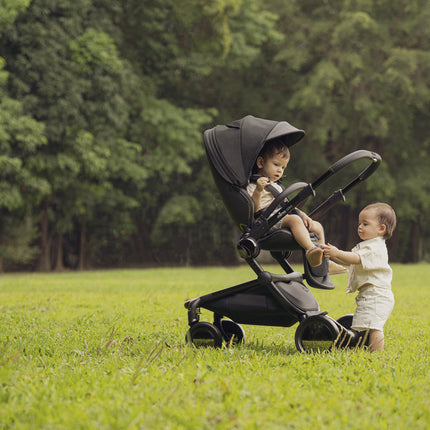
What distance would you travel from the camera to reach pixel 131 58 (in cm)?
2525

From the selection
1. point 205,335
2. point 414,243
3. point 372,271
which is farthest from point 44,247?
point 372,271

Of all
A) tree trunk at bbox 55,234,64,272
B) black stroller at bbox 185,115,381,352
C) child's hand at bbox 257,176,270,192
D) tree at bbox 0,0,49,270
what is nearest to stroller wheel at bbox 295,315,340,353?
black stroller at bbox 185,115,381,352

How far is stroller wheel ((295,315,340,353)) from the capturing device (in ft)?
16.4

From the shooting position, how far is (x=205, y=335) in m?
5.44

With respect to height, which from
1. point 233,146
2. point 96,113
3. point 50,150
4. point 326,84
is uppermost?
point 326,84

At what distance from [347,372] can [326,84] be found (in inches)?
858

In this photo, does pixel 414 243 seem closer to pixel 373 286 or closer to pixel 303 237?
pixel 373 286

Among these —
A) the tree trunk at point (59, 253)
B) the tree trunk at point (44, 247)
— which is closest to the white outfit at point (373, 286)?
the tree trunk at point (44, 247)

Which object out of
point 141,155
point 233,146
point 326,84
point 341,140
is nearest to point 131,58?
point 141,155

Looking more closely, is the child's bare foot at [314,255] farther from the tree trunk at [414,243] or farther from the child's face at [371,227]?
the tree trunk at [414,243]

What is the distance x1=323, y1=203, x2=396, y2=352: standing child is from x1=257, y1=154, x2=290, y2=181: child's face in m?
0.86

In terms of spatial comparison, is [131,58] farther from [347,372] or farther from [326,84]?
[347,372]

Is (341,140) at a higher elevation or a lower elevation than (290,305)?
higher

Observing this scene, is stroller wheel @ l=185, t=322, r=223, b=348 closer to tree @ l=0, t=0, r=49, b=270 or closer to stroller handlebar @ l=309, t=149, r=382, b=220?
stroller handlebar @ l=309, t=149, r=382, b=220
